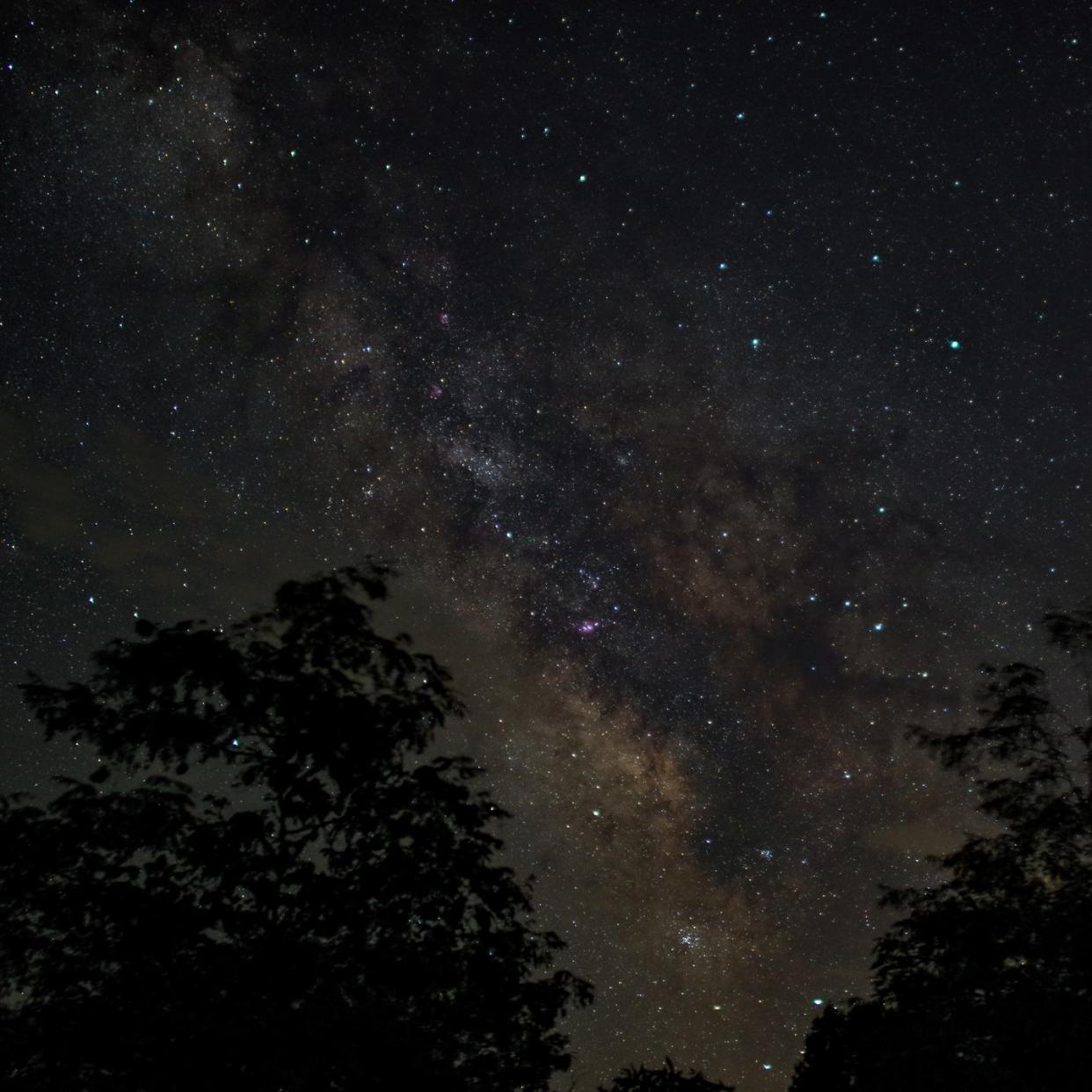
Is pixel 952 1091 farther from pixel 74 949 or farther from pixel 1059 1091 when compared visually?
pixel 74 949

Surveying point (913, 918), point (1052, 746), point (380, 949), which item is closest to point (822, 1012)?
point (913, 918)

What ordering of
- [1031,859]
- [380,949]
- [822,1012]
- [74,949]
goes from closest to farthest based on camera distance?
[74,949] → [380,949] → [1031,859] → [822,1012]

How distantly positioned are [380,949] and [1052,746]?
10233 millimetres

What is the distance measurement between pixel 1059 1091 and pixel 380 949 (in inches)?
332

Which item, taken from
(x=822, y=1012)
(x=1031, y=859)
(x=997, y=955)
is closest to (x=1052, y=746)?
(x=1031, y=859)

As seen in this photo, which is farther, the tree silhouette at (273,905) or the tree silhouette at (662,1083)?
the tree silhouette at (662,1083)

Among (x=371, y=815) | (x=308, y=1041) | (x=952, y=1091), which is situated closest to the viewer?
(x=308, y=1041)

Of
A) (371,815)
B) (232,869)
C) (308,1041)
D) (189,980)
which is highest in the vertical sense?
(371,815)

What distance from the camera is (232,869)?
8.69 meters

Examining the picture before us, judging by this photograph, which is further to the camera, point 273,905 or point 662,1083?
point 662,1083

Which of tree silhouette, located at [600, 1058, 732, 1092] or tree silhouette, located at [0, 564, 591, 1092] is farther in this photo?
tree silhouette, located at [600, 1058, 732, 1092]

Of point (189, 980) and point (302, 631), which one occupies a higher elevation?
point (302, 631)

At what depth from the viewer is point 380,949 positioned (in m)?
8.61

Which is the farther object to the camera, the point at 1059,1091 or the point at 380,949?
the point at 1059,1091
